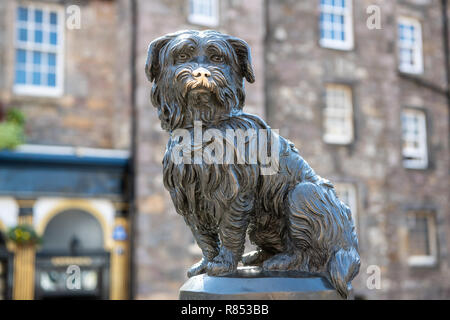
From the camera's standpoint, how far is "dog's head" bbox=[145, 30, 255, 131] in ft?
8.14

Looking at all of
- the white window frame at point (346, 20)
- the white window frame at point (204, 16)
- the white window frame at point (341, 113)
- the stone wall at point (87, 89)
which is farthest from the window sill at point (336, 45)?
the stone wall at point (87, 89)

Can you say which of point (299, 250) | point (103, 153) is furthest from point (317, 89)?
point (299, 250)

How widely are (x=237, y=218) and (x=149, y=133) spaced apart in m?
8.41

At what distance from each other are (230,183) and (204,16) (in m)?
9.89

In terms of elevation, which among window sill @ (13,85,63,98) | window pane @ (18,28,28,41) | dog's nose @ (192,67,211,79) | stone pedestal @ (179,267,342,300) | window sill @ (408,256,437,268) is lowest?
window sill @ (408,256,437,268)

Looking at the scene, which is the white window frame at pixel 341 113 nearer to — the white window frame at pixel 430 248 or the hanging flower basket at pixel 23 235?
the white window frame at pixel 430 248

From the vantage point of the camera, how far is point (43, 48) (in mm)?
11188

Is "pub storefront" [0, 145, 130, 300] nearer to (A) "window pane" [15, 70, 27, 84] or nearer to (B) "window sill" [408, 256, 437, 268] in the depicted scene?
(A) "window pane" [15, 70, 27, 84]

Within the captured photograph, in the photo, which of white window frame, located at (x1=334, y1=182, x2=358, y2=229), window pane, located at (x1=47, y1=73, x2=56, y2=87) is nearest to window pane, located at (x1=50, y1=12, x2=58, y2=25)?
A: window pane, located at (x1=47, y1=73, x2=56, y2=87)

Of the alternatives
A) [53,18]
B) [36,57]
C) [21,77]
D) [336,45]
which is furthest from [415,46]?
[21,77]

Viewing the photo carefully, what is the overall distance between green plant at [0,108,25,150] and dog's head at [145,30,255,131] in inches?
325

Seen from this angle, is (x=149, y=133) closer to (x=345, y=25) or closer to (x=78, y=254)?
(x=78, y=254)

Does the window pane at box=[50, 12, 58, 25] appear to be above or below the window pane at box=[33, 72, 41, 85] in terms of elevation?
above

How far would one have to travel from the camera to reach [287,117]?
41.1 ft
